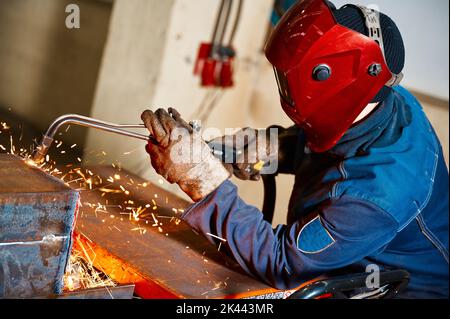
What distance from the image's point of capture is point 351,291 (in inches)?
85.3

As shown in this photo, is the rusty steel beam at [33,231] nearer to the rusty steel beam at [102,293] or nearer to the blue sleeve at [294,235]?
the rusty steel beam at [102,293]

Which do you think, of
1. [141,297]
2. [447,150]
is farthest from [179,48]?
[141,297]

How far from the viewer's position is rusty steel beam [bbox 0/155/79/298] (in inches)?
63.5

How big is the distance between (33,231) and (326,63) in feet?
3.68

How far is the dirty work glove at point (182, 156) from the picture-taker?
2039 millimetres

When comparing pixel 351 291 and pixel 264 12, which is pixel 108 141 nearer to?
pixel 264 12

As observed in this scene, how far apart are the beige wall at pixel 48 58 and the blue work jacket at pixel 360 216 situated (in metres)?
2.81

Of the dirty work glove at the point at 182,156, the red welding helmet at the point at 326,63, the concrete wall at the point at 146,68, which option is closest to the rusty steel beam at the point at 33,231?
the dirty work glove at the point at 182,156

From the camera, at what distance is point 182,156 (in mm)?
2039

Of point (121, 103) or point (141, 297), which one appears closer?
point (141, 297)

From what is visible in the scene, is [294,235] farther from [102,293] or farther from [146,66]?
[146,66]

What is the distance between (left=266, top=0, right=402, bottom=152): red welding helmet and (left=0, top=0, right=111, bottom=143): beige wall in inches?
111

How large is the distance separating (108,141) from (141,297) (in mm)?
2558

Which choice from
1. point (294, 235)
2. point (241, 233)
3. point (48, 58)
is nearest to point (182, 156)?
point (241, 233)
